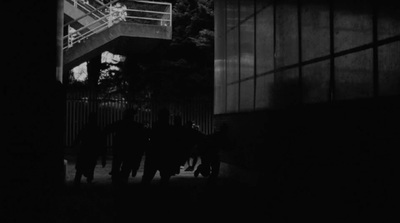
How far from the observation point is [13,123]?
2973 mm

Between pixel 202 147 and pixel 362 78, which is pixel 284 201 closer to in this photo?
pixel 202 147

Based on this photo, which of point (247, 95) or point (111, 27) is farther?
point (111, 27)

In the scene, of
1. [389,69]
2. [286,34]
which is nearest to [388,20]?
[389,69]

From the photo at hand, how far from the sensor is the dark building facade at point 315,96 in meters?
6.12

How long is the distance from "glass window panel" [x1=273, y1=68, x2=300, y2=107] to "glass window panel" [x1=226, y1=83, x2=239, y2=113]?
236 centimetres

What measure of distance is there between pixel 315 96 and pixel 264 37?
2841mm

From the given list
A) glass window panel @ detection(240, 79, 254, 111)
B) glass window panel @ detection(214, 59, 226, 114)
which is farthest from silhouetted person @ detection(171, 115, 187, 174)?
glass window panel @ detection(214, 59, 226, 114)

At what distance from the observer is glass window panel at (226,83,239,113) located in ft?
39.8

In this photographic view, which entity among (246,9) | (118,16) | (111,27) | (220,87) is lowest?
(220,87)

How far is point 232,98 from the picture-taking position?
1244 centimetres

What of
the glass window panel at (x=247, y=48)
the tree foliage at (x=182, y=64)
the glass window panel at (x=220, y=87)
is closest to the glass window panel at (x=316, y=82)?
the glass window panel at (x=247, y=48)

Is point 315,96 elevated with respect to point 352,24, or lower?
lower

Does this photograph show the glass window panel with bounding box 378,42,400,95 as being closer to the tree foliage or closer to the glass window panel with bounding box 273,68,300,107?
the glass window panel with bounding box 273,68,300,107

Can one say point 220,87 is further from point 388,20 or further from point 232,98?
point 388,20
